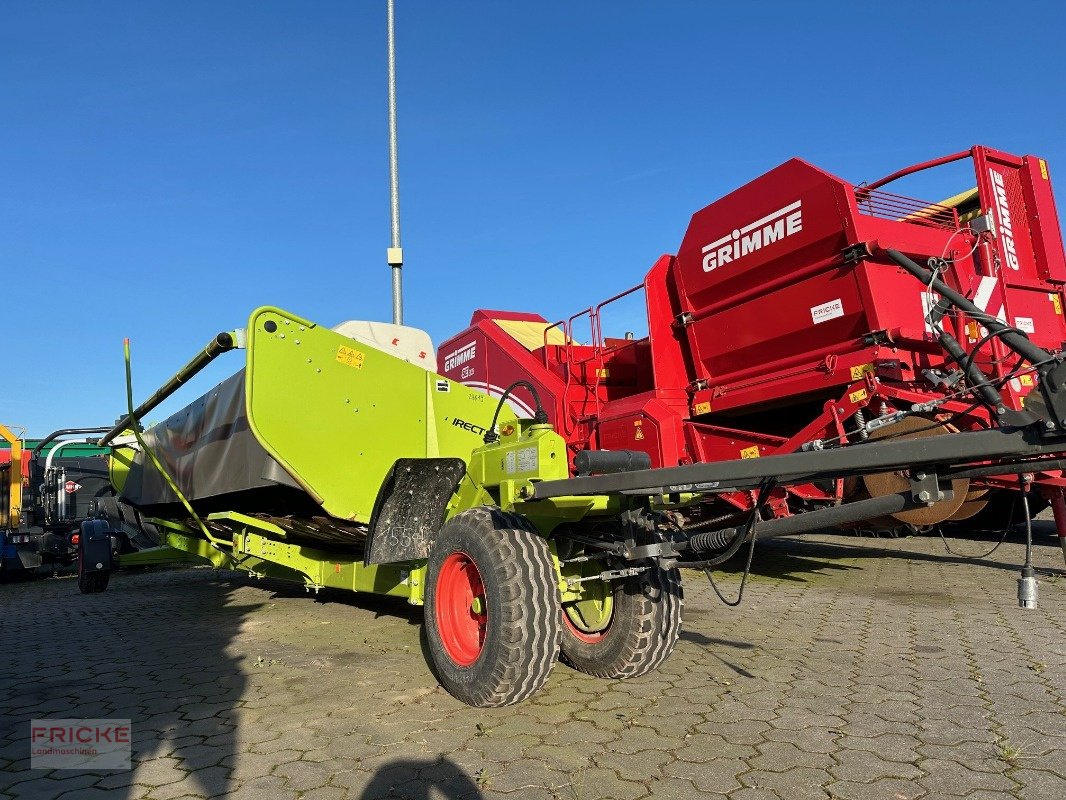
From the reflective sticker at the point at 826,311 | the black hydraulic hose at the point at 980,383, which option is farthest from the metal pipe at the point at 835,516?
the reflective sticker at the point at 826,311

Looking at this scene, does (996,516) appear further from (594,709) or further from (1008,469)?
(1008,469)

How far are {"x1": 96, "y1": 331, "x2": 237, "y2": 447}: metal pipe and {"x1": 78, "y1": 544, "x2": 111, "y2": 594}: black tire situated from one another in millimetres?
2242

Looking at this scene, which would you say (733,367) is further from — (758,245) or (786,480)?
(786,480)

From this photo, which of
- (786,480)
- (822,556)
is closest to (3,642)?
(786,480)

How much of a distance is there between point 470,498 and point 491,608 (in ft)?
3.18

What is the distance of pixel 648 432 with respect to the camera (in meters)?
7.26

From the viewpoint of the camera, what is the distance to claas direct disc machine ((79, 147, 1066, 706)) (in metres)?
3.04

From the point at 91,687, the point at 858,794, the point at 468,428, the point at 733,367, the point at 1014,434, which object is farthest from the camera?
the point at 733,367

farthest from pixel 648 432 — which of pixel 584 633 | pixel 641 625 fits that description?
pixel 641 625

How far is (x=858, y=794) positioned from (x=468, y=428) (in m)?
3.44

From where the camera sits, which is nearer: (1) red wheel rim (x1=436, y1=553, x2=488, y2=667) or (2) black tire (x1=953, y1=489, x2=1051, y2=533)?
(1) red wheel rim (x1=436, y1=553, x2=488, y2=667)

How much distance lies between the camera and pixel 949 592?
618cm

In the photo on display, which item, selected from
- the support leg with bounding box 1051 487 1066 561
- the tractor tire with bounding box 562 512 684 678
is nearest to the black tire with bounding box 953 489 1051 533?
the support leg with bounding box 1051 487 1066 561

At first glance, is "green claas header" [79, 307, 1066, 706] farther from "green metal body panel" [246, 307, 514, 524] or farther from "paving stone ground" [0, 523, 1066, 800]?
"paving stone ground" [0, 523, 1066, 800]
